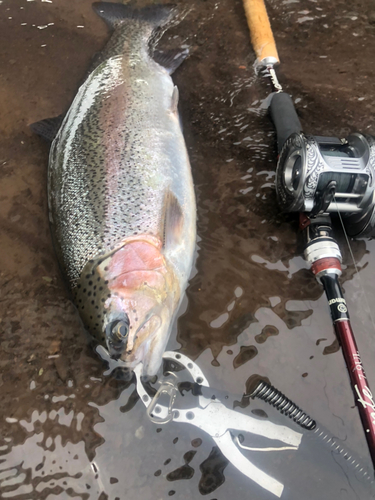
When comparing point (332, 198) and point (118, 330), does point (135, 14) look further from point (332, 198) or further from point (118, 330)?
point (118, 330)

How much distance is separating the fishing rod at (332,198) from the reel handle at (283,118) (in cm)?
26

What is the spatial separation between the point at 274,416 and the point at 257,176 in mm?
1512

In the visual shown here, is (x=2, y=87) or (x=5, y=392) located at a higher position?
(x=2, y=87)

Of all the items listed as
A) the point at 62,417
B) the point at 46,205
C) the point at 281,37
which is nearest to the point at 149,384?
the point at 62,417

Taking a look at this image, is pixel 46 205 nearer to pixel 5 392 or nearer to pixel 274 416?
pixel 5 392

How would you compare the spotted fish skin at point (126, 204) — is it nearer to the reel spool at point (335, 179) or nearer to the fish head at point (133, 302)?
A: the fish head at point (133, 302)

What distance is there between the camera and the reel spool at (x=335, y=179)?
1.78 m

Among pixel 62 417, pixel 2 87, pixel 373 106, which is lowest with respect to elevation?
pixel 62 417

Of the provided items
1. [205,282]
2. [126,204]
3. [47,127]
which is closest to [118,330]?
[205,282]

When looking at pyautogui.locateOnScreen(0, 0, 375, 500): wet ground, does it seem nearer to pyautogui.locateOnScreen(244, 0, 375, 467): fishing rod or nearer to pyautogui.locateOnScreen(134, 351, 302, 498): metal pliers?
pyautogui.locateOnScreen(134, 351, 302, 498): metal pliers

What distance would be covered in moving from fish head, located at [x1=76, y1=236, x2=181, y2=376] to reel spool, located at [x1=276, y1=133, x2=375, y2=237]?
0.85 metres

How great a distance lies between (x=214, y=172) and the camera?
247 cm

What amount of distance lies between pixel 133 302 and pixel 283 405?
873 millimetres

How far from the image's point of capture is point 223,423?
1689mm
